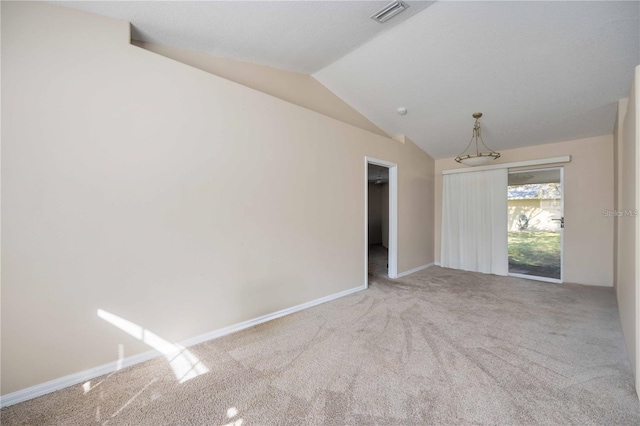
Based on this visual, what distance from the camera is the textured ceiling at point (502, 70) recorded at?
86.7 inches

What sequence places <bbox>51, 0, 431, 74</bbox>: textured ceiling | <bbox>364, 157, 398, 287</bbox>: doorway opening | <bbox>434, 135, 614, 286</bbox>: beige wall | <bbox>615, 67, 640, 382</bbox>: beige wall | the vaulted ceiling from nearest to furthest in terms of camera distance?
<bbox>615, 67, 640, 382</bbox>: beige wall → <bbox>51, 0, 431, 74</bbox>: textured ceiling → the vaulted ceiling → <bbox>434, 135, 614, 286</bbox>: beige wall → <bbox>364, 157, 398, 287</bbox>: doorway opening

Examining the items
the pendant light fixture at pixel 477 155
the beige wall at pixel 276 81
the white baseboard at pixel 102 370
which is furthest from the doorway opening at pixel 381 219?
the white baseboard at pixel 102 370

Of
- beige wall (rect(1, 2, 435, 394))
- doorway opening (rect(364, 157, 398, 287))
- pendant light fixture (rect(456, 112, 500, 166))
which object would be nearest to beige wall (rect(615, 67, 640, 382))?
pendant light fixture (rect(456, 112, 500, 166))

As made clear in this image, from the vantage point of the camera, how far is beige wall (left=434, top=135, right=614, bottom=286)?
377 centimetres

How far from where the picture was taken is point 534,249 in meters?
6.16

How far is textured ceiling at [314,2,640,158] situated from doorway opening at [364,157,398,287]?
3.15 ft

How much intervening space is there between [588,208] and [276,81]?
4976mm

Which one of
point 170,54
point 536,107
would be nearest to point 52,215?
point 170,54

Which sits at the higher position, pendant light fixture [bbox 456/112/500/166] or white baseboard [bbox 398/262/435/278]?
pendant light fixture [bbox 456/112/500/166]

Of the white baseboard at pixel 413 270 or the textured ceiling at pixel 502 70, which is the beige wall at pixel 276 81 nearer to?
the textured ceiling at pixel 502 70

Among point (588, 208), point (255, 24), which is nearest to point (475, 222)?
point (588, 208)

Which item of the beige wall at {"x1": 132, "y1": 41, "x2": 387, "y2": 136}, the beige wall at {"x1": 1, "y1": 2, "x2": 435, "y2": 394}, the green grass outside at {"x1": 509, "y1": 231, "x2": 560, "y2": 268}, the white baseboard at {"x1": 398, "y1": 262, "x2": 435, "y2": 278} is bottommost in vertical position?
the white baseboard at {"x1": 398, "y1": 262, "x2": 435, "y2": 278}

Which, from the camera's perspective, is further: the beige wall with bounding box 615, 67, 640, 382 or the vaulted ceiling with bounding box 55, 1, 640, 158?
the vaulted ceiling with bounding box 55, 1, 640, 158

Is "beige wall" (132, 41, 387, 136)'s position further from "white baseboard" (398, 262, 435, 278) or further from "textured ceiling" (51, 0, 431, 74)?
"white baseboard" (398, 262, 435, 278)
